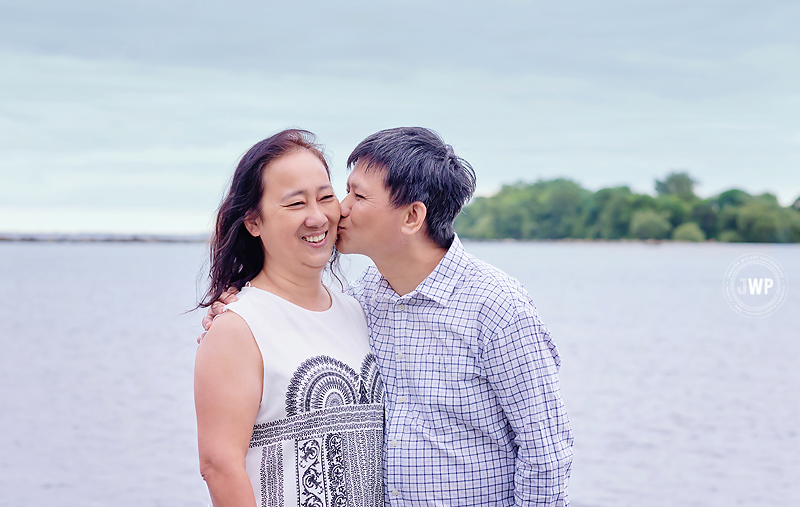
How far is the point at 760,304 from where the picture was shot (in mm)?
37500

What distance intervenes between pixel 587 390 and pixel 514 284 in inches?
559

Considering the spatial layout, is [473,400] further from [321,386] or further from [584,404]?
[584,404]

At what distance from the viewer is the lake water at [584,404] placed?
10008mm

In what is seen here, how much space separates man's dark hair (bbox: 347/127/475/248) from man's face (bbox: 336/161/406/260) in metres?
0.03

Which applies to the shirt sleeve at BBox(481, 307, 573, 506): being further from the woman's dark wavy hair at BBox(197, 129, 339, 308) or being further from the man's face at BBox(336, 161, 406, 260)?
the woman's dark wavy hair at BBox(197, 129, 339, 308)

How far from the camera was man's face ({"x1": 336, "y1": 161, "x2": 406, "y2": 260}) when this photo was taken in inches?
108

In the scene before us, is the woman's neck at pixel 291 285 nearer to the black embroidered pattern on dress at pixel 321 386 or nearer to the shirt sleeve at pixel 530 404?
the black embroidered pattern on dress at pixel 321 386

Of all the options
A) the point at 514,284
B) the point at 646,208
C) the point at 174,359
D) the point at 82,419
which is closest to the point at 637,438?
the point at 82,419

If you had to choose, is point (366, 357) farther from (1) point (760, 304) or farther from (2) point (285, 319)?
(1) point (760, 304)

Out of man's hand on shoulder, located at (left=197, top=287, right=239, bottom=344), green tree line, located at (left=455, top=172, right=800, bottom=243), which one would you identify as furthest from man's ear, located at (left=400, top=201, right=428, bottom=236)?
green tree line, located at (left=455, top=172, right=800, bottom=243)

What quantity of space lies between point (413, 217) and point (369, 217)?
16 cm

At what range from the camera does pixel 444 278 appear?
2.73 metres

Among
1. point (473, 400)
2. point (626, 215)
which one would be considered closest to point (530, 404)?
point (473, 400)

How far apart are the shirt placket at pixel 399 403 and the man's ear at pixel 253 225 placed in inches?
22.6
